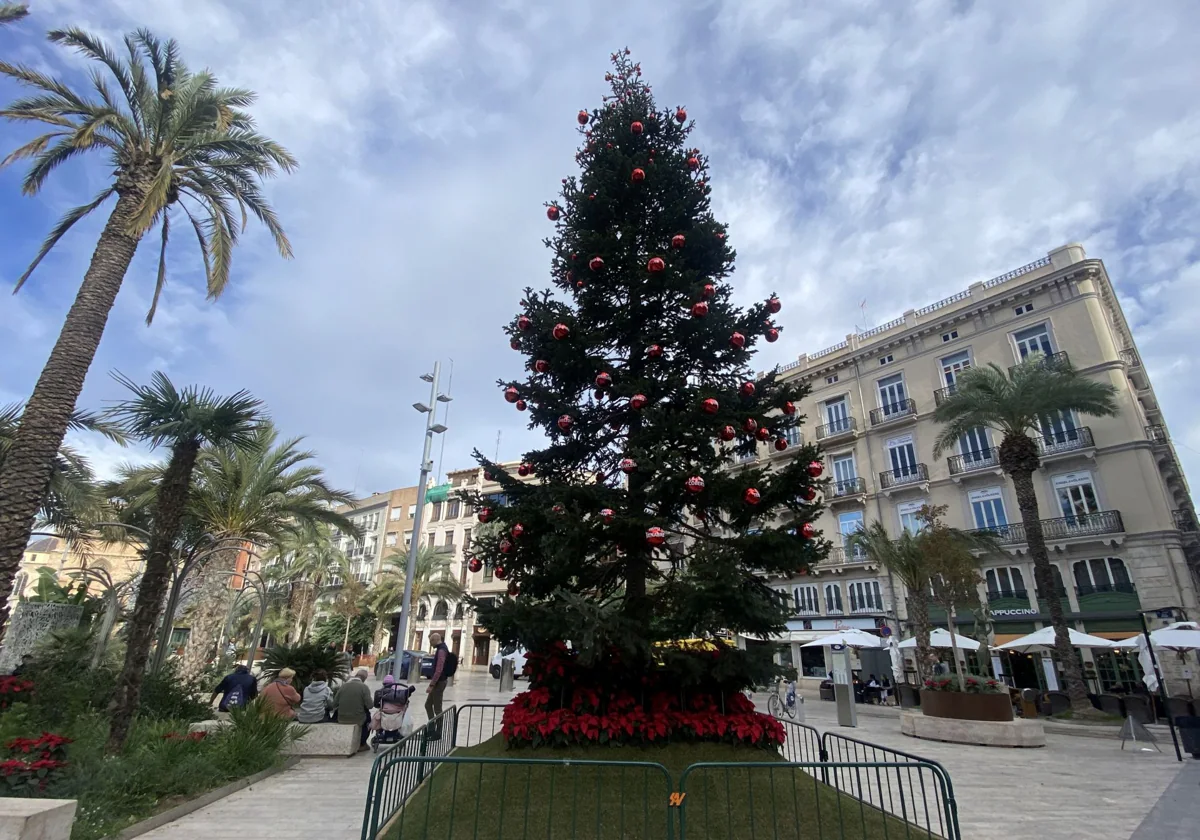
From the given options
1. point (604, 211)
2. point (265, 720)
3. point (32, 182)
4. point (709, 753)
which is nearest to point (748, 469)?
point (709, 753)

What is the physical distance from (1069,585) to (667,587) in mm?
26747

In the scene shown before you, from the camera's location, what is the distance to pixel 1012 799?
26.3 ft

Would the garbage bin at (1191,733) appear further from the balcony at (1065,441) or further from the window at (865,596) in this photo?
the window at (865,596)

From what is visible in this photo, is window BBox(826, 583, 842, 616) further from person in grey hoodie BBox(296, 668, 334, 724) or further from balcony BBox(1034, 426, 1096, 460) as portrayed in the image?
person in grey hoodie BBox(296, 668, 334, 724)

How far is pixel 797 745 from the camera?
34.9 feet

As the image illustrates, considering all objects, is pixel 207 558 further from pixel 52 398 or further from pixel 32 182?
pixel 32 182

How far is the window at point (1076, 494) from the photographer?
83.2ft

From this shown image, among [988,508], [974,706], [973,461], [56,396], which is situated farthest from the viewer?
[973,461]

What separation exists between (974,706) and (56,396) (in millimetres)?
19051

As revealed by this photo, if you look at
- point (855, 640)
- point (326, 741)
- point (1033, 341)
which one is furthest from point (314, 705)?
point (1033, 341)

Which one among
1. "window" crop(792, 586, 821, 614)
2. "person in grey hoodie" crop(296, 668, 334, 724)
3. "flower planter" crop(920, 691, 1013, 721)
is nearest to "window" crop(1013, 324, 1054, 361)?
"window" crop(792, 586, 821, 614)

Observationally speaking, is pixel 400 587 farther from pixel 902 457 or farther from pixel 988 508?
pixel 988 508

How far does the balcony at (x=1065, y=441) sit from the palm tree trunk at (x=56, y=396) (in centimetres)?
3128

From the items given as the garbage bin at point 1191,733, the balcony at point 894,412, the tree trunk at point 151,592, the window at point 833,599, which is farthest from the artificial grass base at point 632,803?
the window at point 833,599
